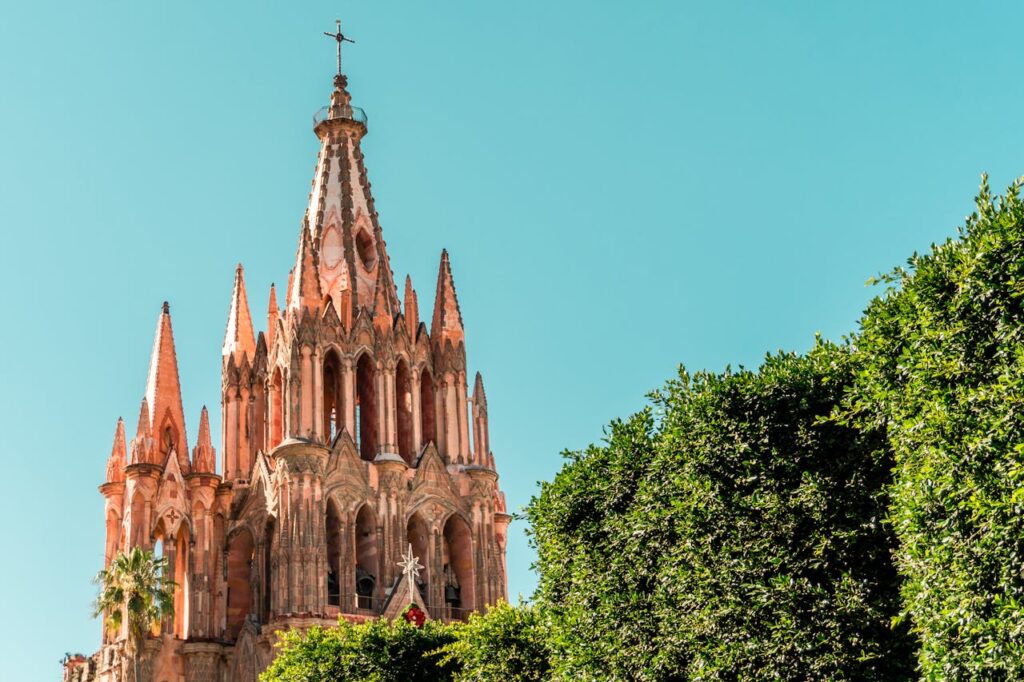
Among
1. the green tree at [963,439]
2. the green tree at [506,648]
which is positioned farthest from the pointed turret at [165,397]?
the green tree at [963,439]

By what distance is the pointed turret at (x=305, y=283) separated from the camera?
165 feet

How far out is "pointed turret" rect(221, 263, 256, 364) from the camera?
53750mm

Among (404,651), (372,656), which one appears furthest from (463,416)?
(372,656)

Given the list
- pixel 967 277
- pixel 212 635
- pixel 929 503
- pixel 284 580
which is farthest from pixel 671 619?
pixel 212 635

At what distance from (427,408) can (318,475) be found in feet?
20.6

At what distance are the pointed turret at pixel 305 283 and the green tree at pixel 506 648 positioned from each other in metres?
21.7

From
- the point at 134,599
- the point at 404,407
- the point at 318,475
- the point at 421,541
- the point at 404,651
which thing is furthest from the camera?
the point at 404,407

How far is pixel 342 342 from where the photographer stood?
164ft

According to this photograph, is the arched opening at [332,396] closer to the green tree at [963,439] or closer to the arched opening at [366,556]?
the arched opening at [366,556]

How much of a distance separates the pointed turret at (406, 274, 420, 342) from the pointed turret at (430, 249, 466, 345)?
0.65 metres

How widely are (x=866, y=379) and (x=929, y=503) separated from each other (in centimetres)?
304

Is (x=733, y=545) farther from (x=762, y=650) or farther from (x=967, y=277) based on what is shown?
(x=967, y=277)

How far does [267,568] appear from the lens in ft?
158

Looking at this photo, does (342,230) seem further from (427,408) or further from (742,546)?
(742,546)
